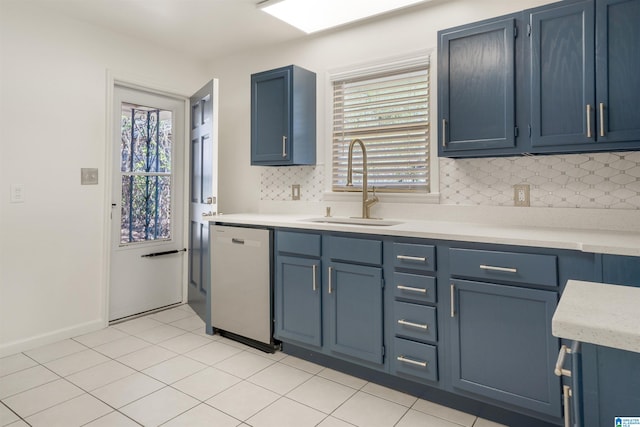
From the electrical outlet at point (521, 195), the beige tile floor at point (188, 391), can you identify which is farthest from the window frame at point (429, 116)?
the beige tile floor at point (188, 391)

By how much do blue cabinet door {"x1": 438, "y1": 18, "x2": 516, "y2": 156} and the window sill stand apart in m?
0.43

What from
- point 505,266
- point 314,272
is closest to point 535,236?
point 505,266

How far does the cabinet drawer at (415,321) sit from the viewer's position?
2.10m

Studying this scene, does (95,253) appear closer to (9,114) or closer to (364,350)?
(9,114)

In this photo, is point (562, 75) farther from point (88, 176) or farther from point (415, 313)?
point (88, 176)

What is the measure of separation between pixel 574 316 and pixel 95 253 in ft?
11.4

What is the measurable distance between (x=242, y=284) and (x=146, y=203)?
1471 millimetres

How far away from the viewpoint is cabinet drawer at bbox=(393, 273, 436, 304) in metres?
2.10

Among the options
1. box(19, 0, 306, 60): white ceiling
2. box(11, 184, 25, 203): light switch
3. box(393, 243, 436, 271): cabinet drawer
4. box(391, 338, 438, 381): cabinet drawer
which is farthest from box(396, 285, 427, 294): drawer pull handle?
box(11, 184, 25, 203): light switch

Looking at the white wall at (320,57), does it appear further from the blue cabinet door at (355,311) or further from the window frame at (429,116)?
the blue cabinet door at (355,311)

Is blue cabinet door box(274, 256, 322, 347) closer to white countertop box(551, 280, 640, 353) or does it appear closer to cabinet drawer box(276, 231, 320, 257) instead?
cabinet drawer box(276, 231, 320, 257)

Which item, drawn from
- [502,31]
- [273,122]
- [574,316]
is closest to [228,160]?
[273,122]

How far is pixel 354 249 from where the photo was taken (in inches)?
93.7

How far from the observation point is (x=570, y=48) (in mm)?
1974
